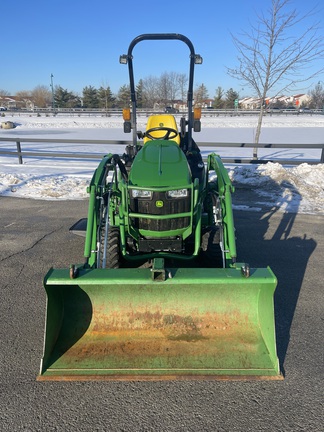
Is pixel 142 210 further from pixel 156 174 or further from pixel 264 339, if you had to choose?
pixel 264 339

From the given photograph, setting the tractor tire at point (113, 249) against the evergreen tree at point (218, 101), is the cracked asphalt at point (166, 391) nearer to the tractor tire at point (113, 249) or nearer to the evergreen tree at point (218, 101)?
the tractor tire at point (113, 249)

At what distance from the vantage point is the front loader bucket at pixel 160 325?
2.66 m

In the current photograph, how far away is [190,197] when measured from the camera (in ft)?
11.4

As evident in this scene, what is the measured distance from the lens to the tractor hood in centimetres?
349

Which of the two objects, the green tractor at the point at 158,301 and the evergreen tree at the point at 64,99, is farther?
the evergreen tree at the point at 64,99

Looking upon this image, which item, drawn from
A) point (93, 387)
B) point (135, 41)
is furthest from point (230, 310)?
point (135, 41)

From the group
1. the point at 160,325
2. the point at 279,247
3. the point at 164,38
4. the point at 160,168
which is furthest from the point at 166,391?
the point at 164,38

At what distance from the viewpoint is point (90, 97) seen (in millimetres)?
65312

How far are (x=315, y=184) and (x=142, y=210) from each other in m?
6.66

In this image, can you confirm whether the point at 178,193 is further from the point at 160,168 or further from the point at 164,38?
the point at 164,38

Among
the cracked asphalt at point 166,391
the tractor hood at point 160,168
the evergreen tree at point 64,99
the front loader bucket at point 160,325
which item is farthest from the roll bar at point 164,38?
the evergreen tree at point 64,99

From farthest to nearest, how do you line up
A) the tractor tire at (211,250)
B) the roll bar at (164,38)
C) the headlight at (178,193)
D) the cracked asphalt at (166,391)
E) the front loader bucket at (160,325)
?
1. the roll bar at (164,38)
2. the tractor tire at (211,250)
3. the headlight at (178,193)
4. the front loader bucket at (160,325)
5. the cracked asphalt at (166,391)

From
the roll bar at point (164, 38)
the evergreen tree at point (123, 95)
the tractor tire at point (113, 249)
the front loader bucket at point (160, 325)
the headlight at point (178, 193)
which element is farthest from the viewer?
the evergreen tree at point (123, 95)

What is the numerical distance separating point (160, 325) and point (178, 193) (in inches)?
47.8
